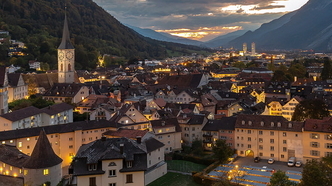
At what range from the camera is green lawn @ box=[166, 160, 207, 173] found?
135 ft

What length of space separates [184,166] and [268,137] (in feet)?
34.7

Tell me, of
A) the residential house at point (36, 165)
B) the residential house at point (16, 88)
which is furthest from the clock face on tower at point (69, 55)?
the residential house at point (36, 165)

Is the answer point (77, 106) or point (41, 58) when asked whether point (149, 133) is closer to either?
point (77, 106)

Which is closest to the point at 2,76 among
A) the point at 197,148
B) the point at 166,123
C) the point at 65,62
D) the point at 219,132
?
the point at 166,123

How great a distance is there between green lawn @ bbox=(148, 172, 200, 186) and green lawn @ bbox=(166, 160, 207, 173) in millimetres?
1676

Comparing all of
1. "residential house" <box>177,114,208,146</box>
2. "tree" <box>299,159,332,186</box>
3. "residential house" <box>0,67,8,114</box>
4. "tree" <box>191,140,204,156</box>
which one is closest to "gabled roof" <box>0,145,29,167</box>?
"residential house" <box>0,67,8,114</box>

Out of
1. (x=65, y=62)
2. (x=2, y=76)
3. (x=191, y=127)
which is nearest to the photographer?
(x=191, y=127)

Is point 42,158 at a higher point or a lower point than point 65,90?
lower

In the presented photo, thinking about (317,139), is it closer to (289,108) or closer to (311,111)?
(311,111)

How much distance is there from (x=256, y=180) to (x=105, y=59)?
118150 millimetres

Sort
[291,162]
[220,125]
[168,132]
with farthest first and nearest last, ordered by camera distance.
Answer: [220,125], [168,132], [291,162]

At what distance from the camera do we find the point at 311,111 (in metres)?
51.4

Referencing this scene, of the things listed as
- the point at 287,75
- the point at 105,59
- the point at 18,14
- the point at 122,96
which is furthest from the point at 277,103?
the point at 18,14

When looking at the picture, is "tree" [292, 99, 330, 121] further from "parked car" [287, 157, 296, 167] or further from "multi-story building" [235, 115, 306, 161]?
"parked car" [287, 157, 296, 167]
